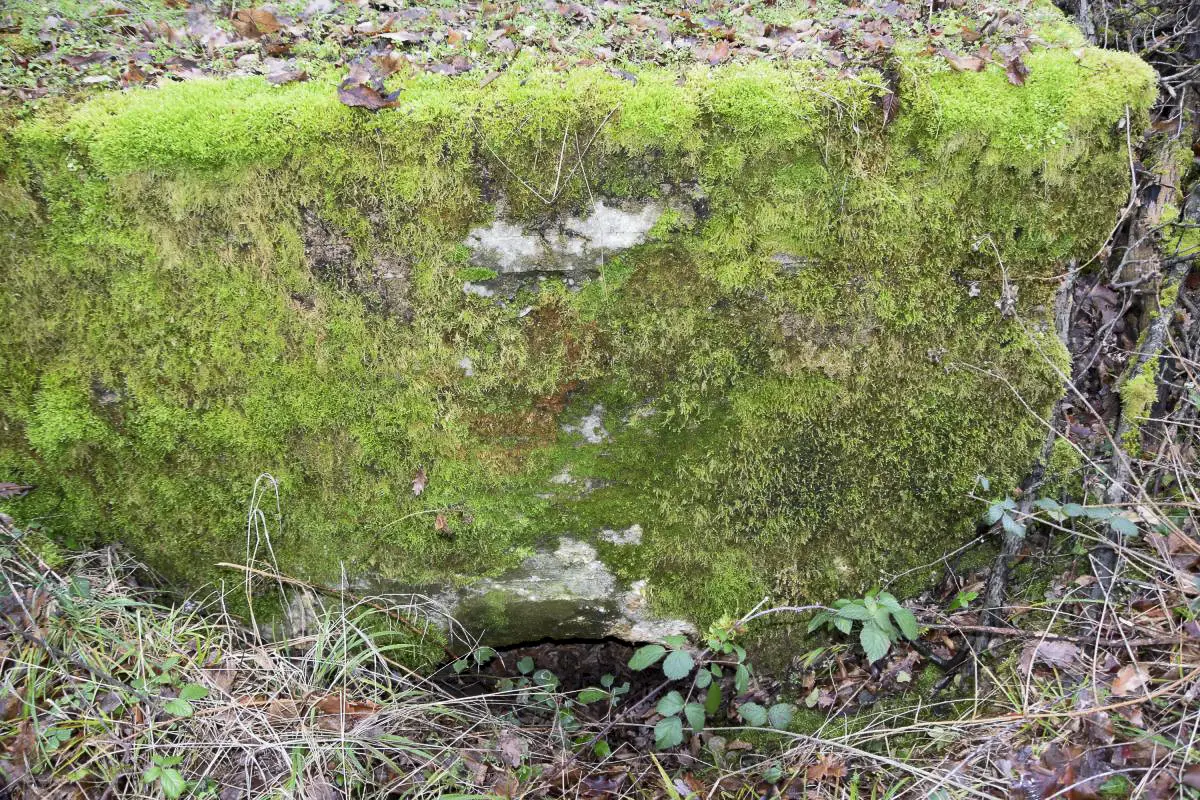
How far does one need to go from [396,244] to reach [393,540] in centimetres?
126

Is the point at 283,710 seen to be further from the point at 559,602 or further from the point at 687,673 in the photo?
the point at 687,673

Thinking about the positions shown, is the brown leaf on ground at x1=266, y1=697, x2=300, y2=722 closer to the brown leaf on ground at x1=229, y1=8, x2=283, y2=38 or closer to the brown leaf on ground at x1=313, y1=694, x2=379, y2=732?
the brown leaf on ground at x1=313, y1=694, x2=379, y2=732

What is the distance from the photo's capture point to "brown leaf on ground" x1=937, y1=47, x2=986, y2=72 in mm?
2299

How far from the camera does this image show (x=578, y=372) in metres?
2.59

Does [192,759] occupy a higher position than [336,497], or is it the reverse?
[336,497]

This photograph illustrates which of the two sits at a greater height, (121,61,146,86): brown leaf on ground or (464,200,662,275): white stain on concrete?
(121,61,146,86): brown leaf on ground

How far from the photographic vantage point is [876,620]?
8.23 ft

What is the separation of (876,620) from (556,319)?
1695 millimetres

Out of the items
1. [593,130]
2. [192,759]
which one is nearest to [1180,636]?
[593,130]

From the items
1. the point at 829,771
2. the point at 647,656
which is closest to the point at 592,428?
the point at 647,656

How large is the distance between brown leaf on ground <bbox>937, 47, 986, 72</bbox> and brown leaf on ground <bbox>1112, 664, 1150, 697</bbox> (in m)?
2.10

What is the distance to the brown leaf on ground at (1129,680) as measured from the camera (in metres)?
2.10

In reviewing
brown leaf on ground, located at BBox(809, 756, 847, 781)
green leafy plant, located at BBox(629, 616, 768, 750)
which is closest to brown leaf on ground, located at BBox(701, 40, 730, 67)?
green leafy plant, located at BBox(629, 616, 768, 750)

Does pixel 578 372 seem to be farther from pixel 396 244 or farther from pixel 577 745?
pixel 577 745
